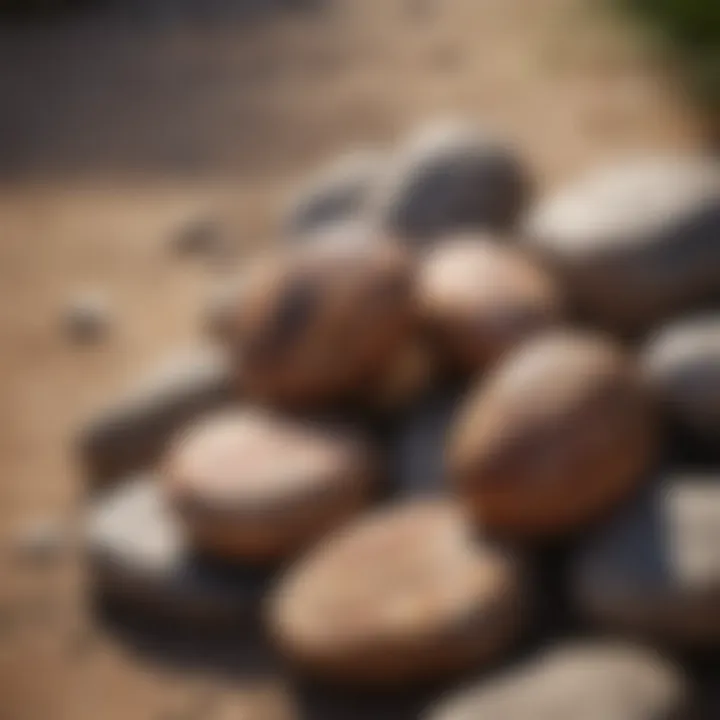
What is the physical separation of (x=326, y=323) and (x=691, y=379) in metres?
0.46

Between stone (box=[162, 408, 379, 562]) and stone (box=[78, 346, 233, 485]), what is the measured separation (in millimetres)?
195

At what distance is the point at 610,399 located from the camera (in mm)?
1679

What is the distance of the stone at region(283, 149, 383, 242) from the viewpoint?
7.55 ft

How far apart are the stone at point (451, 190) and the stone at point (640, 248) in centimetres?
16

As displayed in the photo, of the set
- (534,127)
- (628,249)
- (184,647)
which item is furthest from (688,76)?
(184,647)

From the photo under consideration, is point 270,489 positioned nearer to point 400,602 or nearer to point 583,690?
point 400,602

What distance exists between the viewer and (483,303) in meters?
1.89

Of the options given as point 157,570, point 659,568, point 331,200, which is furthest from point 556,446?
point 331,200

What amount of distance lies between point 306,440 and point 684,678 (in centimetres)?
57

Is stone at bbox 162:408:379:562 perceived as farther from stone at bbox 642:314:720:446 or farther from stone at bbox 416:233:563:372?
stone at bbox 642:314:720:446

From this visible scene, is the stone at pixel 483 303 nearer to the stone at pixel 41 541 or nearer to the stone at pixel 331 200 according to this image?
the stone at pixel 331 200

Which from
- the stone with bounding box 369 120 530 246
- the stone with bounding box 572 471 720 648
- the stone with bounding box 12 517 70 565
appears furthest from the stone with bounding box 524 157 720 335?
the stone with bounding box 12 517 70 565

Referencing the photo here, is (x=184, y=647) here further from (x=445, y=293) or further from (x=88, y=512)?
(x=445, y=293)

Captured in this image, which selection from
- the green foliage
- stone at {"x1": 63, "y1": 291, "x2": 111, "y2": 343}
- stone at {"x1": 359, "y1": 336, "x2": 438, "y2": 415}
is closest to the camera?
stone at {"x1": 359, "y1": 336, "x2": 438, "y2": 415}
